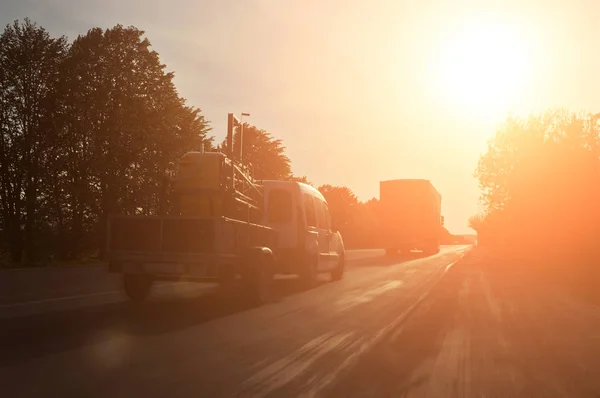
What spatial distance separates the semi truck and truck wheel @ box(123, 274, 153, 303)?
0.06 ft

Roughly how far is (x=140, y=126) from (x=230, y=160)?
25.6 meters

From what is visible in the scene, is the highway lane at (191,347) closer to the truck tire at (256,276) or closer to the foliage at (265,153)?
the truck tire at (256,276)

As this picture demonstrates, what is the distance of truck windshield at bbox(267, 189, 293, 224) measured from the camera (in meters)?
15.2

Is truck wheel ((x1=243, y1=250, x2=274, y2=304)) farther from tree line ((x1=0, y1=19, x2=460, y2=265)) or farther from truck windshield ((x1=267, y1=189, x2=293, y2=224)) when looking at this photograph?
tree line ((x1=0, y1=19, x2=460, y2=265))

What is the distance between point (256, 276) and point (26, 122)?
83.5 ft

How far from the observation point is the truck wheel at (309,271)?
15555 millimetres

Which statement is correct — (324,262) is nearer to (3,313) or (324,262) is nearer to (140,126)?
(3,313)

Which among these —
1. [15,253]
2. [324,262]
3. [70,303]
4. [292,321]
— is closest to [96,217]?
[15,253]

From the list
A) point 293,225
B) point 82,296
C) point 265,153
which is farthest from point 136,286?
Result: point 265,153

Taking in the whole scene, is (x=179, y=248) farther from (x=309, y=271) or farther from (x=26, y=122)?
(x=26, y=122)

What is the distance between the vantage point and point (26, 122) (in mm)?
32844

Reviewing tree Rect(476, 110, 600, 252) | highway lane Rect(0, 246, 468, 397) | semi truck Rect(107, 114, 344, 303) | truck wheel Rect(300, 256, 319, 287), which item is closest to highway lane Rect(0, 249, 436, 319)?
highway lane Rect(0, 246, 468, 397)

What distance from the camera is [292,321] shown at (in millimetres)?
9891

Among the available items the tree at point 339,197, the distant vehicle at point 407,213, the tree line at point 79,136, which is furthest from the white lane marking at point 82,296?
the tree at point 339,197
